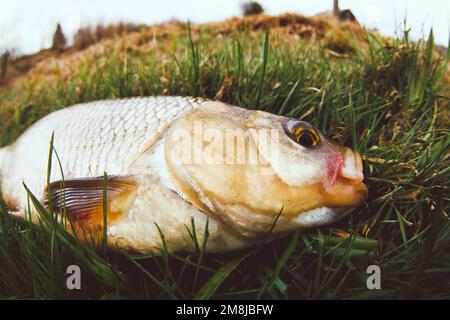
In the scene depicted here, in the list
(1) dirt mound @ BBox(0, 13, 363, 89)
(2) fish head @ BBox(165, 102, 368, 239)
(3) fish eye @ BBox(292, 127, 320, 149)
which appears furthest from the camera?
(1) dirt mound @ BBox(0, 13, 363, 89)

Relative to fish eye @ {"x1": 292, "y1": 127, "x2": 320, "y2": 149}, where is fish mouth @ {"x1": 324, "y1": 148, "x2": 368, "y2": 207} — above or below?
below

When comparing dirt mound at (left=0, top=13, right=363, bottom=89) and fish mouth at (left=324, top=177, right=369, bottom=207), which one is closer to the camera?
fish mouth at (left=324, top=177, right=369, bottom=207)

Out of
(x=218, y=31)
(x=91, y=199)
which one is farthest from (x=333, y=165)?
(x=218, y=31)

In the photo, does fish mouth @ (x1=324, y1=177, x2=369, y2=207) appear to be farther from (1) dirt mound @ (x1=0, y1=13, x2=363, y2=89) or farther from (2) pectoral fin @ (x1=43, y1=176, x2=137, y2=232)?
(1) dirt mound @ (x1=0, y1=13, x2=363, y2=89)

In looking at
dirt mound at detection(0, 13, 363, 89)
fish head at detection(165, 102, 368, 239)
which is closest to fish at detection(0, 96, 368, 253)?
fish head at detection(165, 102, 368, 239)

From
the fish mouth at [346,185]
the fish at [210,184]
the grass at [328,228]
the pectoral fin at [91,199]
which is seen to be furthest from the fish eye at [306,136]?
the pectoral fin at [91,199]
